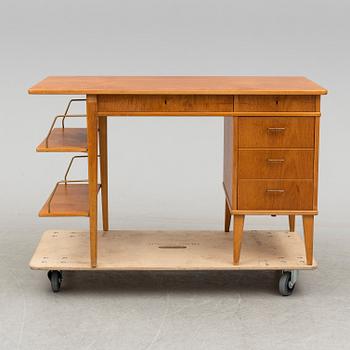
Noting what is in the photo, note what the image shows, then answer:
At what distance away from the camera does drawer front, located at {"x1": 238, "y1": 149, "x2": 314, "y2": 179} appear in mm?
6152

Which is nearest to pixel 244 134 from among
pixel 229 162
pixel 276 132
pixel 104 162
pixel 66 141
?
pixel 276 132

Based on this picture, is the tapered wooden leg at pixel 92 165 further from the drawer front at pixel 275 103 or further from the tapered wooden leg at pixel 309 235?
the tapered wooden leg at pixel 309 235

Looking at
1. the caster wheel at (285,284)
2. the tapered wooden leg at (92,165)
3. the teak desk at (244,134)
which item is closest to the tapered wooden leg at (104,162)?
the teak desk at (244,134)

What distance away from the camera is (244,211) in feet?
20.4

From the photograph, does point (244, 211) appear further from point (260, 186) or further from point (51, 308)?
point (51, 308)

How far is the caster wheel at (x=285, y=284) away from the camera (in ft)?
20.6

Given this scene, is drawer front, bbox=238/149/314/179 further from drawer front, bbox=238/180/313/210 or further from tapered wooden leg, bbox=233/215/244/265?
tapered wooden leg, bbox=233/215/244/265

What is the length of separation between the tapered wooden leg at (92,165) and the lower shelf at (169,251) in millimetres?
145

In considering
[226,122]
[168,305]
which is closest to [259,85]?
[226,122]

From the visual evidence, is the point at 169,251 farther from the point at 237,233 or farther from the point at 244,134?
the point at 244,134

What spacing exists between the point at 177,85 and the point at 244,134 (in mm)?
493

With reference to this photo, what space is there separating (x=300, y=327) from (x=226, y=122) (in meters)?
1.52

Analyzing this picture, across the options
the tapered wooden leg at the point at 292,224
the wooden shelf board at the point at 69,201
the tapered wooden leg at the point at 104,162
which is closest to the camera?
the wooden shelf board at the point at 69,201

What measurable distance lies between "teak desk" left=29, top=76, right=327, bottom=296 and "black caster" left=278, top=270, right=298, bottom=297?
0.19 feet
